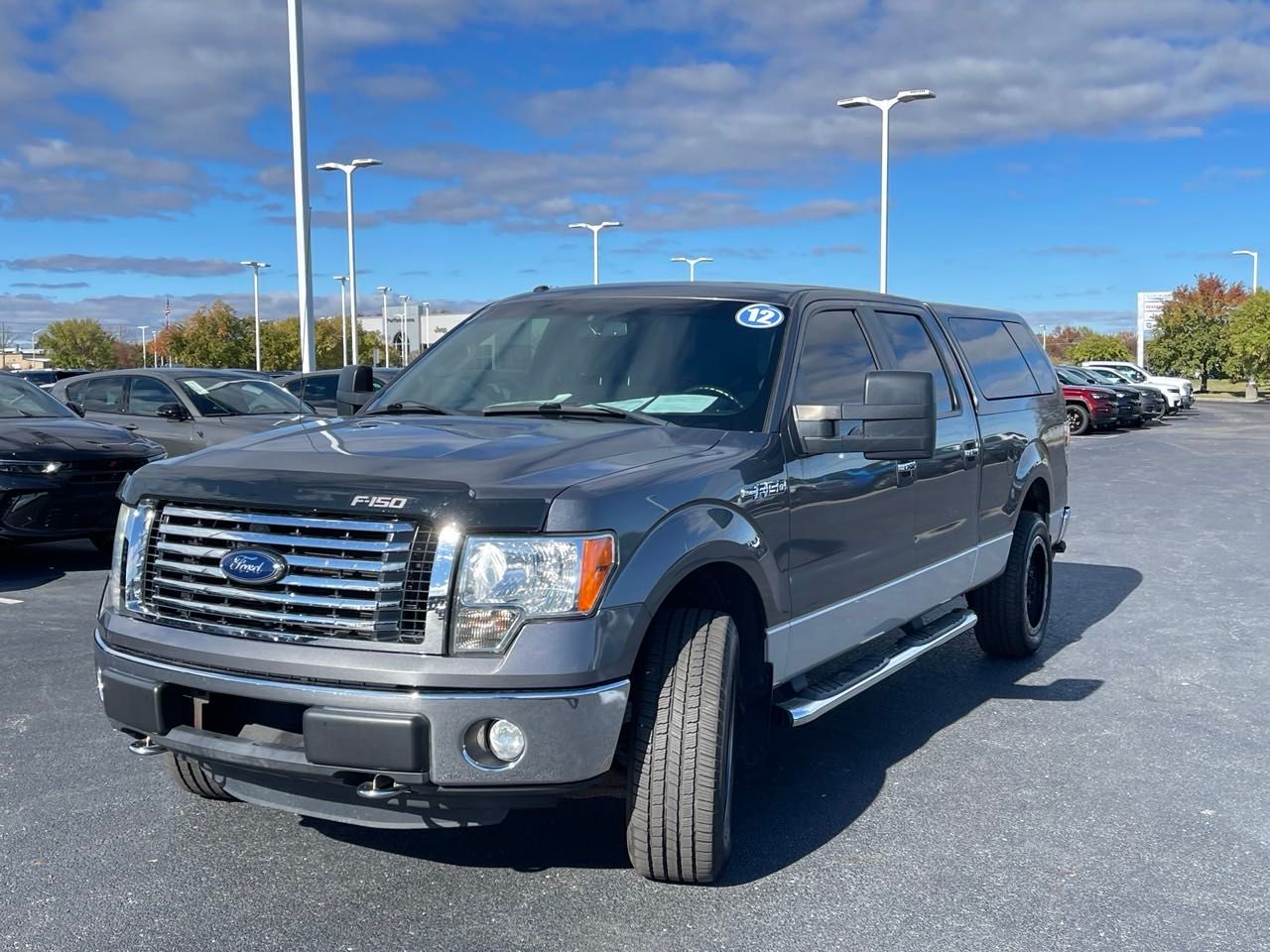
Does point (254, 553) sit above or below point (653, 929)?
above

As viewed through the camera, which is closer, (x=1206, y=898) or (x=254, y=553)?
(x=254, y=553)

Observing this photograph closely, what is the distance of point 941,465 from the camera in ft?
18.2

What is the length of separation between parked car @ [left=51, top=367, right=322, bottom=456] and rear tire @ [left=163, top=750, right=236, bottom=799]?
8303 mm

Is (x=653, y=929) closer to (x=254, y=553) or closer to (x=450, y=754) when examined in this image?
(x=450, y=754)

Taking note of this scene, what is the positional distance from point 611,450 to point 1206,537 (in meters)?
9.32

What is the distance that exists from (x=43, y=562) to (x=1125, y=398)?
26953 millimetres

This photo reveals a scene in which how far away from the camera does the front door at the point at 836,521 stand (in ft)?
14.3

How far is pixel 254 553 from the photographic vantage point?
348 centimetres

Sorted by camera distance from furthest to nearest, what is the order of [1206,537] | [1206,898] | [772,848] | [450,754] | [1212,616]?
1. [1206,537]
2. [1212,616]
3. [772,848]
4. [1206,898]
5. [450,754]

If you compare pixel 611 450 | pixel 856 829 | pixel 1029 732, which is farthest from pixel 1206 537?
pixel 611 450

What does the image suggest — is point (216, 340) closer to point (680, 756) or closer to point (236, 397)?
point (236, 397)

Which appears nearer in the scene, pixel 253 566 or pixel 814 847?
pixel 253 566

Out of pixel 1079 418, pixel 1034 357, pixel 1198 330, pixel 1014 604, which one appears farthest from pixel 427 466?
pixel 1198 330

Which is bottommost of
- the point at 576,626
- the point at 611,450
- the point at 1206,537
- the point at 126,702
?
the point at 1206,537
